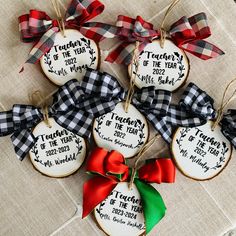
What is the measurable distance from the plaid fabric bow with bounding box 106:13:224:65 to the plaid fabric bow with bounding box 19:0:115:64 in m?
0.04

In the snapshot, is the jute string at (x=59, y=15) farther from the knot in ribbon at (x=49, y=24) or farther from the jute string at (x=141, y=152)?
the jute string at (x=141, y=152)

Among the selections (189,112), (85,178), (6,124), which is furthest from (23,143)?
(189,112)

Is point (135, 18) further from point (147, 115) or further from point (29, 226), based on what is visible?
point (29, 226)

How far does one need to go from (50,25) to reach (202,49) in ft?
1.09

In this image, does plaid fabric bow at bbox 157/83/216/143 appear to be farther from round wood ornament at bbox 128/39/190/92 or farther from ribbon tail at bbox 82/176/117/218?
ribbon tail at bbox 82/176/117/218

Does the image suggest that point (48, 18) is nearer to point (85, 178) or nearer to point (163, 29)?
point (163, 29)

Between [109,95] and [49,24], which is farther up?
[49,24]

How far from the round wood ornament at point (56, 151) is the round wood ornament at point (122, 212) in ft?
0.34

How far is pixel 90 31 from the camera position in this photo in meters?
0.82

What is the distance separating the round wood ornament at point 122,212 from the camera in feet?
2.71

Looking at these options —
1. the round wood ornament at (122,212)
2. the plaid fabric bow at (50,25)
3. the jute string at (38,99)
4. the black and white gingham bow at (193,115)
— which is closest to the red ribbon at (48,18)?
the plaid fabric bow at (50,25)

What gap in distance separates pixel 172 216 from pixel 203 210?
0.23ft

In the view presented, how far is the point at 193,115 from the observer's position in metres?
0.82

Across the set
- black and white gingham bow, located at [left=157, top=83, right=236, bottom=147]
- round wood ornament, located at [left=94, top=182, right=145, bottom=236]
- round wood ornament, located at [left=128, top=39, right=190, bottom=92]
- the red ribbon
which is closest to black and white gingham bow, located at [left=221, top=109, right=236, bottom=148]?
black and white gingham bow, located at [left=157, top=83, right=236, bottom=147]
